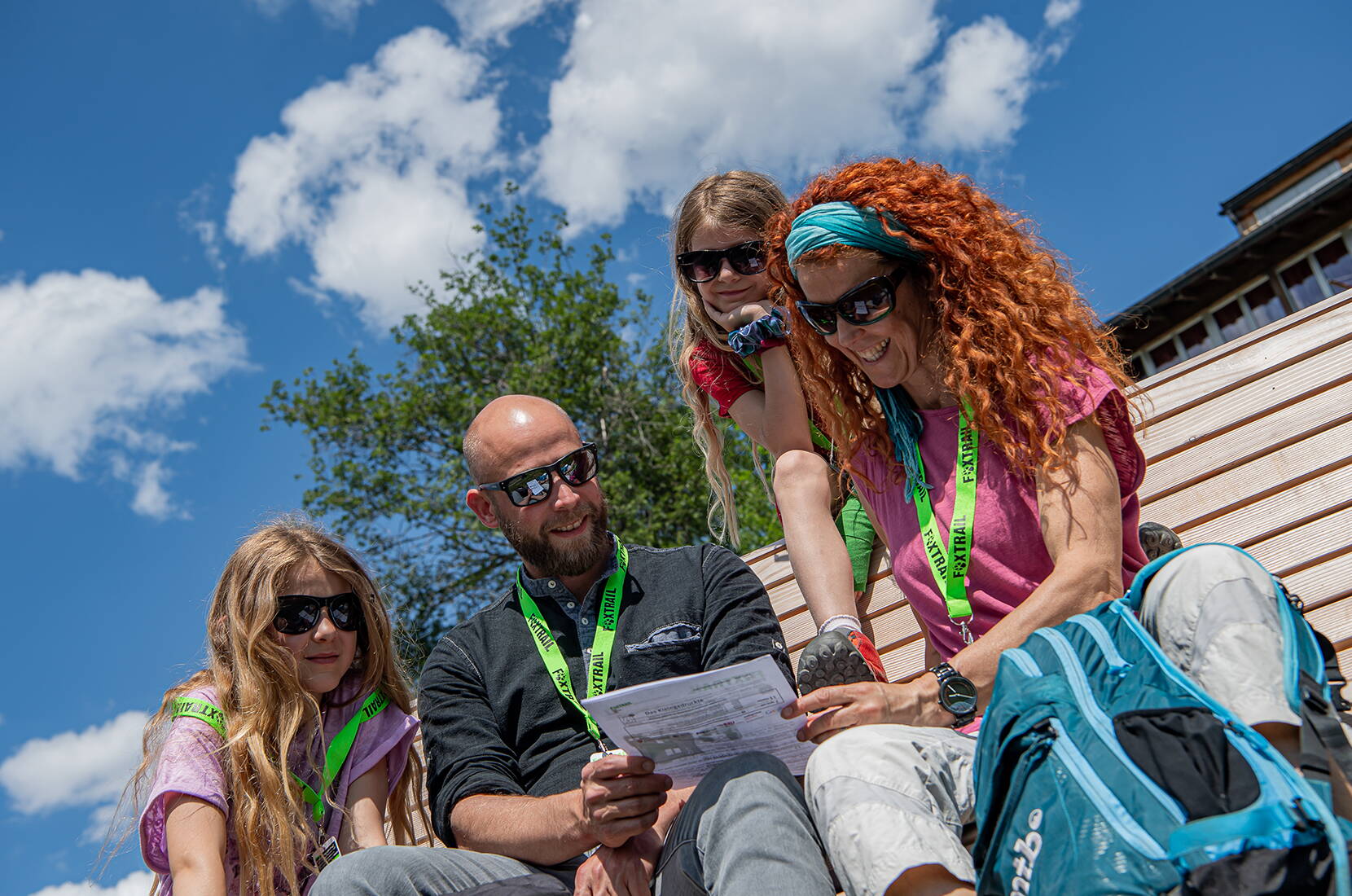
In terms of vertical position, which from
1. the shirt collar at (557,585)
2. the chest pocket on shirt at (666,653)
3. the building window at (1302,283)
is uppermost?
the building window at (1302,283)

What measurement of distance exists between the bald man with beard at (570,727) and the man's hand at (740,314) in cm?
69

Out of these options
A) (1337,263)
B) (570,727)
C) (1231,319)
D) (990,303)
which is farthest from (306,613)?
(1231,319)

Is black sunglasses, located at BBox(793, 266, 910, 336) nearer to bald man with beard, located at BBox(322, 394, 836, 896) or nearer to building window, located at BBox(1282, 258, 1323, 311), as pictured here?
bald man with beard, located at BBox(322, 394, 836, 896)

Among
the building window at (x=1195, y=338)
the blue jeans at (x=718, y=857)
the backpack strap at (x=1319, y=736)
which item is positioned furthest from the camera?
the building window at (x=1195, y=338)

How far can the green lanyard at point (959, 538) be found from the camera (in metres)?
2.30

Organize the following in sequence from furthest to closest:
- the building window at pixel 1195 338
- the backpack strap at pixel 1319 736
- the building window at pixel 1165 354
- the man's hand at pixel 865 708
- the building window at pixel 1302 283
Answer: the building window at pixel 1165 354
the building window at pixel 1195 338
the building window at pixel 1302 283
the man's hand at pixel 865 708
the backpack strap at pixel 1319 736

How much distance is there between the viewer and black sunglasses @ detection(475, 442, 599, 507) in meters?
2.97

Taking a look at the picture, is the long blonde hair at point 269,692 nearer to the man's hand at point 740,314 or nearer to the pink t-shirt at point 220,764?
the pink t-shirt at point 220,764

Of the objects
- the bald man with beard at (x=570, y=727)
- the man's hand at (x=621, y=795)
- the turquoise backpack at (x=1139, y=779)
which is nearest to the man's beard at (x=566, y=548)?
the bald man with beard at (x=570, y=727)

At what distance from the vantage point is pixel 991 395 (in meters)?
2.28

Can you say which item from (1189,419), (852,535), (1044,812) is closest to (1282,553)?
(1189,419)

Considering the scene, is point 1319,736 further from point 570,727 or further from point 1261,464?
point 1261,464

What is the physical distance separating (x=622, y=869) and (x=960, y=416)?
4.03 feet

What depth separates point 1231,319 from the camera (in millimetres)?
22109
